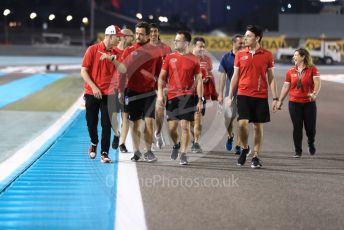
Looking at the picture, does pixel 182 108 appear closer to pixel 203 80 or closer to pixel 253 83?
pixel 253 83

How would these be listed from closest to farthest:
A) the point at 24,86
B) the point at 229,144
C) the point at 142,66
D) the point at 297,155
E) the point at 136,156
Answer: the point at 142,66 → the point at 136,156 → the point at 297,155 → the point at 229,144 → the point at 24,86

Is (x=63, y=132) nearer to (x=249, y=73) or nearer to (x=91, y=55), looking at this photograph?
(x=91, y=55)

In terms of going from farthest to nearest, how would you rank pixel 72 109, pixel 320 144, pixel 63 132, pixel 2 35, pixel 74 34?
1. pixel 74 34
2. pixel 2 35
3. pixel 72 109
4. pixel 63 132
5. pixel 320 144

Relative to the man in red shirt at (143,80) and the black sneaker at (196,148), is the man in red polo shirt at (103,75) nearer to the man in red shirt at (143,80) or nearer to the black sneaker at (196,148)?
the man in red shirt at (143,80)

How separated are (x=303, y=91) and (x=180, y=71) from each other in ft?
8.72

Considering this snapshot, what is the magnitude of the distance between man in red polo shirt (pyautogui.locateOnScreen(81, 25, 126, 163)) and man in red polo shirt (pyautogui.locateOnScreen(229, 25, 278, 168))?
1747 millimetres

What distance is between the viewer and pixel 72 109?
18.9 meters

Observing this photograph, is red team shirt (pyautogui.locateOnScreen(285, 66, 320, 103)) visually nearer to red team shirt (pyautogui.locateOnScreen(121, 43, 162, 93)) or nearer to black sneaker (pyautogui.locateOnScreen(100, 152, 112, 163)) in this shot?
red team shirt (pyautogui.locateOnScreen(121, 43, 162, 93))

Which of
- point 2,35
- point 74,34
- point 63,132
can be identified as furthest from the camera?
point 74,34

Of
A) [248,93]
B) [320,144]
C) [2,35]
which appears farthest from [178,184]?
[2,35]

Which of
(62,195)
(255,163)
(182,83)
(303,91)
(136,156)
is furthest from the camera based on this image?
(303,91)

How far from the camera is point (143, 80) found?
10.5 m

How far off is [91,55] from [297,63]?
359 centimetres

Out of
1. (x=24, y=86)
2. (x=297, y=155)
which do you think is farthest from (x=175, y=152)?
(x=24, y=86)
